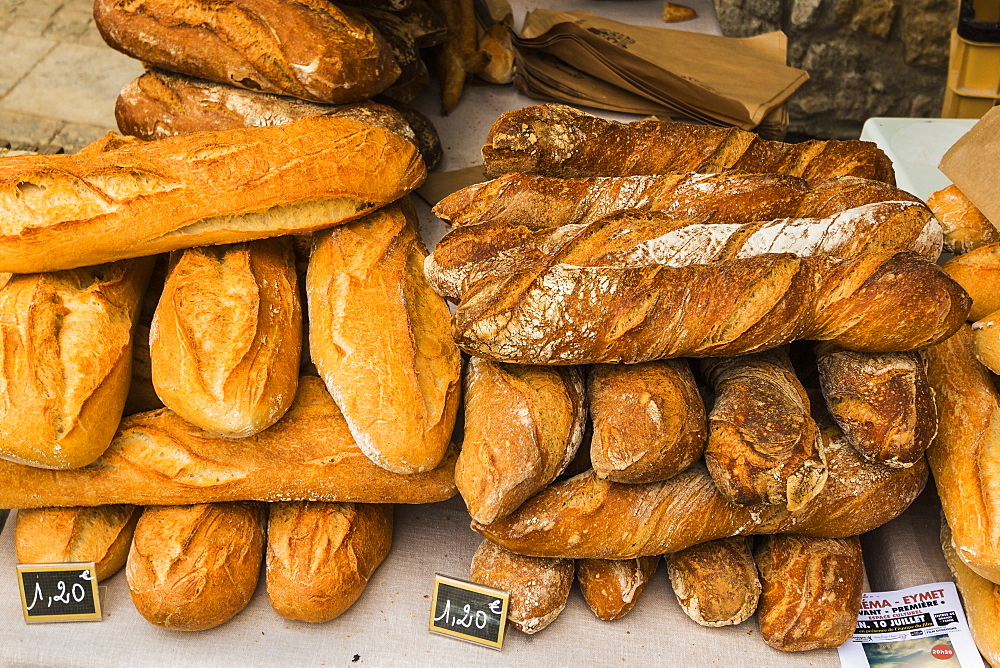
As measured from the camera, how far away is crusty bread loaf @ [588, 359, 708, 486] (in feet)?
4.11

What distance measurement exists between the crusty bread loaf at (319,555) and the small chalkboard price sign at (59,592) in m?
0.34

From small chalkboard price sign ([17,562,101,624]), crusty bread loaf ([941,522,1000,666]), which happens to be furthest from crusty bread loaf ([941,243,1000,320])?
small chalkboard price sign ([17,562,101,624])

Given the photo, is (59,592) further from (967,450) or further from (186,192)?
(967,450)

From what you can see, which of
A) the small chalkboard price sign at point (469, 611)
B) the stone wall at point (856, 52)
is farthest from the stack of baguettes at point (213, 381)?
the stone wall at point (856, 52)

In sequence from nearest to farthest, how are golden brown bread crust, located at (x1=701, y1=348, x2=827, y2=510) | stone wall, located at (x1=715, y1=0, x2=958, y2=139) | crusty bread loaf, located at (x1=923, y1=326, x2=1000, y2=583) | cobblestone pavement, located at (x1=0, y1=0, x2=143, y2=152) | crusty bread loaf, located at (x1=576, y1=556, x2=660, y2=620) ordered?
golden brown bread crust, located at (x1=701, y1=348, x2=827, y2=510)
crusty bread loaf, located at (x1=923, y1=326, x2=1000, y2=583)
crusty bread loaf, located at (x1=576, y1=556, x2=660, y2=620)
stone wall, located at (x1=715, y1=0, x2=958, y2=139)
cobblestone pavement, located at (x1=0, y1=0, x2=143, y2=152)

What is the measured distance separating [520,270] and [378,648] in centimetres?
74

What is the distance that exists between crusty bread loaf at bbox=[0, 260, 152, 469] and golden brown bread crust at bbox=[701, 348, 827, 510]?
1.08 metres

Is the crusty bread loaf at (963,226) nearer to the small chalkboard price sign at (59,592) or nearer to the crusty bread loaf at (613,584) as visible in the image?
the crusty bread loaf at (613,584)

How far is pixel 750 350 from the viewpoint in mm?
1317

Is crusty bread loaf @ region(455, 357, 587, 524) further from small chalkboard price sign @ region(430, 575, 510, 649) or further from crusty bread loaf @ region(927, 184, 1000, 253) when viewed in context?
crusty bread loaf @ region(927, 184, 1000, 253)

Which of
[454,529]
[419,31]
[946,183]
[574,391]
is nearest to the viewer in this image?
[574,391]

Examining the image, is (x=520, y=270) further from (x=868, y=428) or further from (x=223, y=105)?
(x=223, y=105)

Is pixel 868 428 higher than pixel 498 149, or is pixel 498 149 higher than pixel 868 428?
pixel 498 149

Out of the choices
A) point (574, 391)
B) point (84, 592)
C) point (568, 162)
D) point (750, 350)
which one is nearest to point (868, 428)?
point (750, 350)
